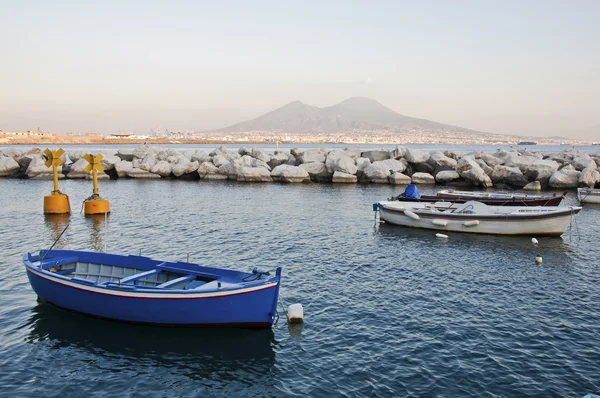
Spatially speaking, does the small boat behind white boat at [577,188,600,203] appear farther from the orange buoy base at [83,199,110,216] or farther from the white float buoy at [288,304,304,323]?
the orange buoy base at [83,199,110,216]

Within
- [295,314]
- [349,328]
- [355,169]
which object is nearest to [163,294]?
[295,314]

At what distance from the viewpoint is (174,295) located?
479 inches

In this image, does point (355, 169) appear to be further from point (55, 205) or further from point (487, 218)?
point (55, 205)

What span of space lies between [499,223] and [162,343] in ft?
65.5

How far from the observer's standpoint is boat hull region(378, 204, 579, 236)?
2489 centimetres

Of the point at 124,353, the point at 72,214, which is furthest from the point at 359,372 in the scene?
the point at 72,214

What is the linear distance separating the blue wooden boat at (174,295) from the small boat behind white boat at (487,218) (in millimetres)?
16052

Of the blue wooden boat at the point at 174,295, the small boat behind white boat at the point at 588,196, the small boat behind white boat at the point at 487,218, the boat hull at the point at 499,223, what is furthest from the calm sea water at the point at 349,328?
the small boat behind white boat at the point at 588,196

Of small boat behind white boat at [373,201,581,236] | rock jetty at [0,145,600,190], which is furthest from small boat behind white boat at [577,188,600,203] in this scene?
small boat behind white boat at [373,201,581,236]

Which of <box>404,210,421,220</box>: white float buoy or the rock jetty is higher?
the rock jetty

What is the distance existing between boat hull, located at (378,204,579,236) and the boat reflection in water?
1656 cm

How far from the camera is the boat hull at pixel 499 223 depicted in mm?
24891

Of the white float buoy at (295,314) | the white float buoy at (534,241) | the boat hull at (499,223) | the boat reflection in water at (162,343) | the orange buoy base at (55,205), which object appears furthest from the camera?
the orange buoy base at (55,205)

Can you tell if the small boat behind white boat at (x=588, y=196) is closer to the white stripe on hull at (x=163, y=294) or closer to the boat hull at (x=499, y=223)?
the boat hull at (x=499, y=223)
